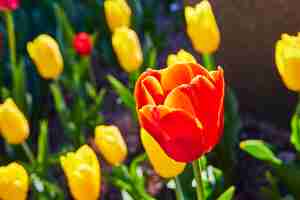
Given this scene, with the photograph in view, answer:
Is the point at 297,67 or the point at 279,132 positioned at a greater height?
the point at 297,67

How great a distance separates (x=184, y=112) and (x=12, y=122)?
2.67ft

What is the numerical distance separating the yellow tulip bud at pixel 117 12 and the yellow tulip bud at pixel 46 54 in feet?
0.66

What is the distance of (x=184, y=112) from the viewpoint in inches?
54.7

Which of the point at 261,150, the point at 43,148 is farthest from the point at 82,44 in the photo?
the point at 261,150

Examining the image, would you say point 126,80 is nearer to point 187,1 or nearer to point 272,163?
point 187,1

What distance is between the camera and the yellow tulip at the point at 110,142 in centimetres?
191

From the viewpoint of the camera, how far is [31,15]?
3180 millimetres

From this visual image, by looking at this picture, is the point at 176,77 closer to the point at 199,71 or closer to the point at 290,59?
the point at 199,71

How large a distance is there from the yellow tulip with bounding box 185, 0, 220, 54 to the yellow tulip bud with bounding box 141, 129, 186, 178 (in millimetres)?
421

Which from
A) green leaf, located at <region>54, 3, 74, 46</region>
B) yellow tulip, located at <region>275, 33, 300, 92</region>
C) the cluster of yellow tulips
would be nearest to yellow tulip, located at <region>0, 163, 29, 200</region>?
the cluster of yellow tulips

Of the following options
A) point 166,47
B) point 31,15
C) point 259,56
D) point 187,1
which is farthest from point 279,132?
point 31,15

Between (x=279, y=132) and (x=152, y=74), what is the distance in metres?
1.26

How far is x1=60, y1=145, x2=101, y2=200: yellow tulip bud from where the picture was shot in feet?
5.73

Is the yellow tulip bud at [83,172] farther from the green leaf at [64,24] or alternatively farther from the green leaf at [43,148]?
the green leaf at [64,24]
